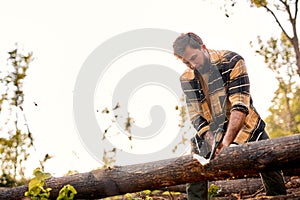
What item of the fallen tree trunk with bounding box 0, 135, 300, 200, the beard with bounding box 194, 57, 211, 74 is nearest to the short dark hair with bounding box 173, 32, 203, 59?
the beard with bounding box 194, 57, 211, 74

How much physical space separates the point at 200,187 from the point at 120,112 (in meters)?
4.18

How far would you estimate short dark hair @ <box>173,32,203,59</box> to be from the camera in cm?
283

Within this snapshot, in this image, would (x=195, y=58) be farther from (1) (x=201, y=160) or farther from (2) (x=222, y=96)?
(1) (x=201, y=160)

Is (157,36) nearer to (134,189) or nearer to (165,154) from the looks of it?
(165,154)

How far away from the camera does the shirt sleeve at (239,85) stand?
9.04 ft

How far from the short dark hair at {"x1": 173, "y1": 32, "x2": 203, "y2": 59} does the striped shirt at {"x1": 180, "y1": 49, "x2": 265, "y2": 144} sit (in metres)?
0.21

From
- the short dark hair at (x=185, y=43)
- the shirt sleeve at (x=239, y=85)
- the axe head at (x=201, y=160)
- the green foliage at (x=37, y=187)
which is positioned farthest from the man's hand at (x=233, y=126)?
the green foliage at (x=37, y=187)

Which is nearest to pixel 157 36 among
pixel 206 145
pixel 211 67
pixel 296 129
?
pixel 211 67

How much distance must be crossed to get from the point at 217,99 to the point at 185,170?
71cm

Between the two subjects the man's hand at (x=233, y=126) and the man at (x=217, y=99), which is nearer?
the man's hand at (x=233, y=126)

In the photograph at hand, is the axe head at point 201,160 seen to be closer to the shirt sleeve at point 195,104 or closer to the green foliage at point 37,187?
the shirt sleeve at point 195,104

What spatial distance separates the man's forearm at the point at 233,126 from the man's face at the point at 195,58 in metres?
0.52

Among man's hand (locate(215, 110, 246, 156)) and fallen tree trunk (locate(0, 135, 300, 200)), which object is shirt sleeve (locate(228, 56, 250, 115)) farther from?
fallen tree trunk (locate(0, 135, 300, 200))

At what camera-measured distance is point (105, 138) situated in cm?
641
